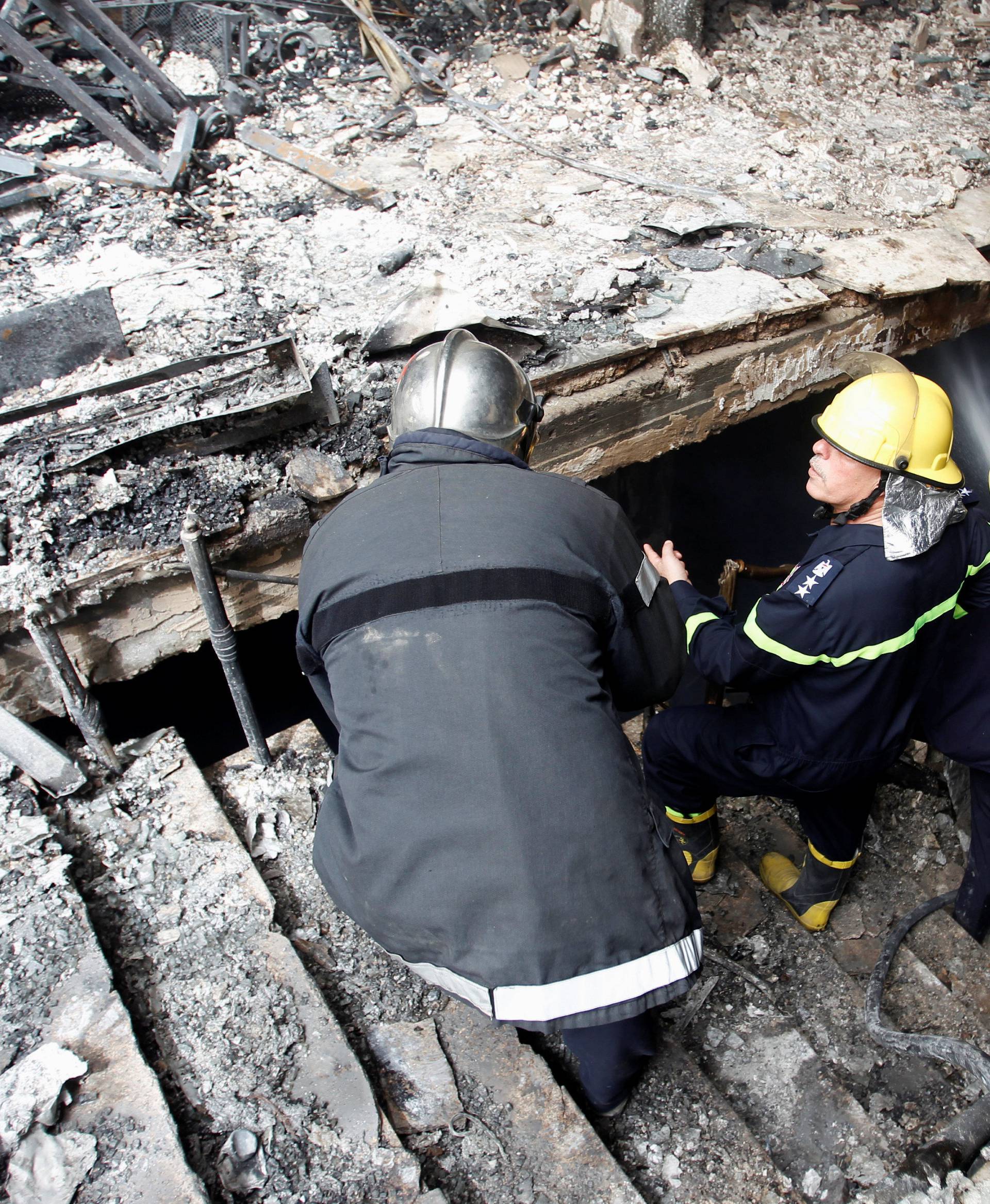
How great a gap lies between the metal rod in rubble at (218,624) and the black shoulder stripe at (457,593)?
0.83 meters

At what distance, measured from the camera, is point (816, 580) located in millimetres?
2346

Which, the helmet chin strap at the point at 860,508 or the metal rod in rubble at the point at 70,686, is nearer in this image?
the helmet chin strap at the point at 860,508

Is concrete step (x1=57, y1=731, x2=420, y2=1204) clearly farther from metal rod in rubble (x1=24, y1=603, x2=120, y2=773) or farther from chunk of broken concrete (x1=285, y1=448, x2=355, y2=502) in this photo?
chunk of broken concrete (x1=285, y1=448, x2=355, y2=502)

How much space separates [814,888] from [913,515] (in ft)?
4.98

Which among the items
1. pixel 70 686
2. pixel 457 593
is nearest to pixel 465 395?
pixel 457 593

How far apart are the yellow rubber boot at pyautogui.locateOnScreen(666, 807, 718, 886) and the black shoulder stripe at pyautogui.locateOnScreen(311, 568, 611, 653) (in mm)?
1585

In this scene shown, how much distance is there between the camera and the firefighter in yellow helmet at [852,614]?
7.65 ft

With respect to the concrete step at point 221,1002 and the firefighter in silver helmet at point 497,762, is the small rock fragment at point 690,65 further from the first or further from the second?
the concrete step at point 221,1002

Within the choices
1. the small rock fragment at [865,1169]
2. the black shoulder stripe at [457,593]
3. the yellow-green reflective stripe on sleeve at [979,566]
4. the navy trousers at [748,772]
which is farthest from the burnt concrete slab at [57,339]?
the small rock fragment at [865,1169]

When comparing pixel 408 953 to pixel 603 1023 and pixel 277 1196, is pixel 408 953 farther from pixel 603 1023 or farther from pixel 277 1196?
pixel 277 1196

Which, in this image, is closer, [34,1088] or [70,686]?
[34,1088]

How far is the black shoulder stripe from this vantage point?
1.79m

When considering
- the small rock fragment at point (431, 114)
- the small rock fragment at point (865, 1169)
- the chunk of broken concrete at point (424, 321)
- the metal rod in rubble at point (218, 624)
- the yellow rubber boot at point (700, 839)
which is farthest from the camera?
the small rock fragment at point (431, 114)

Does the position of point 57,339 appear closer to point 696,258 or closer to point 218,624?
point 218,624
